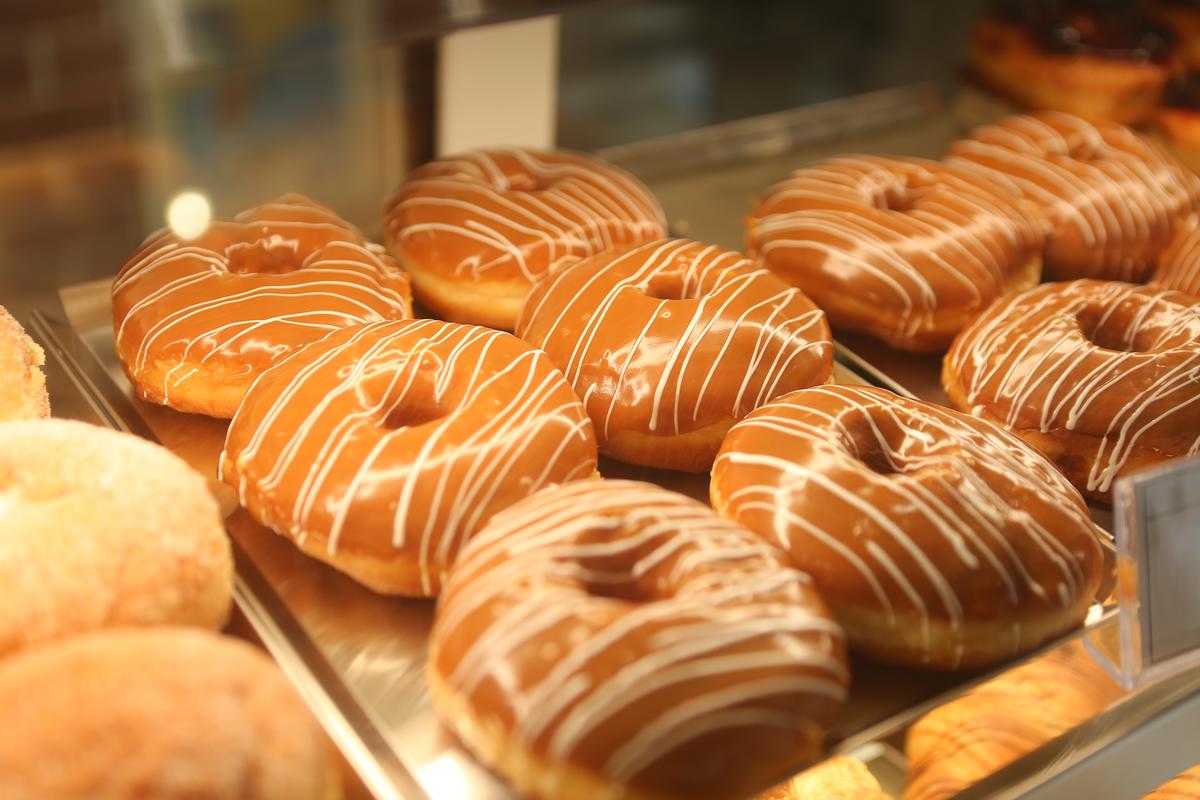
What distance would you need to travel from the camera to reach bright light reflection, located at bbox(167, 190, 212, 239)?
1.66m

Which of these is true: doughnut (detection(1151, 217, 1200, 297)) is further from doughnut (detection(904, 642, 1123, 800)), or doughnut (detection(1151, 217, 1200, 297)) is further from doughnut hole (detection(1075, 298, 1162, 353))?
doughnut (detection(904, 642, 1123, 800))

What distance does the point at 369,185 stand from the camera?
2189 millimetres

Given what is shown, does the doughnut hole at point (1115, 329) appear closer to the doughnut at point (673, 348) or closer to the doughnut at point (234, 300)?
the doughnut at point (673, 348)

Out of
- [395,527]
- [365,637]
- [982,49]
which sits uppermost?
[982,49]

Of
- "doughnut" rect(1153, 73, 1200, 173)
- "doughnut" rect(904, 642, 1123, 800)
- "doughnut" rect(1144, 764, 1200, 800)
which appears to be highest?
"doughnut" rect(1153, 73, 1200, 173)

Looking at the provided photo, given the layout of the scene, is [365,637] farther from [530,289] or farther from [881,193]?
[881,193]

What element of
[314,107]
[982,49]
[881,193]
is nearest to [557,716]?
[881,193]

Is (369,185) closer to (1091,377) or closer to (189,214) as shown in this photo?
(189,214)

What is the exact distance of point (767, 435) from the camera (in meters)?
1.35

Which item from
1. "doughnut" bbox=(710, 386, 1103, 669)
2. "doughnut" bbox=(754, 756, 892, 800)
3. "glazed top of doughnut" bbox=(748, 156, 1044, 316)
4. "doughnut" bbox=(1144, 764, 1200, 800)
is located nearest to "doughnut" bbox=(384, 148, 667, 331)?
"glazed top of doughnut" bbox=(748, 156, 1044, 316)

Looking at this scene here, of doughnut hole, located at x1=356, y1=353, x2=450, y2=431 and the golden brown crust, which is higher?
the golden brown crust

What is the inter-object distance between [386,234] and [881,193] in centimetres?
85

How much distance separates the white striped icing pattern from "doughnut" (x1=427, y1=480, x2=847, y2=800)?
789 millimetres

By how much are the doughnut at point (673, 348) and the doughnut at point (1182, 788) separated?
68 cm
